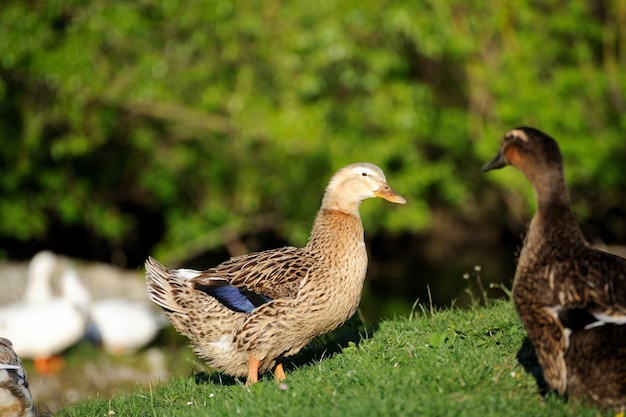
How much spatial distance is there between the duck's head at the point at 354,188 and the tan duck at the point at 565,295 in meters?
1.80

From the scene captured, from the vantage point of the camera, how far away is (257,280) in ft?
20.7

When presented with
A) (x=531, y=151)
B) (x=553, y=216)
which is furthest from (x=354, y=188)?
(x=553, y=216)

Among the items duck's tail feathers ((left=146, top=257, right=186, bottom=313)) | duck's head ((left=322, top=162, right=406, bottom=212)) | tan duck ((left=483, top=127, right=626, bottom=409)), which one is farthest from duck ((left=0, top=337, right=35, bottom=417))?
tan duck ((left=483, top=127, right=626, bottom=409))

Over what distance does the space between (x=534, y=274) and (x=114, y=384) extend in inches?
404

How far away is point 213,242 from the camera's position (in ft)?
63.9

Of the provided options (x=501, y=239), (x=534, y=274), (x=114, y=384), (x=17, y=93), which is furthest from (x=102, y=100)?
(x=534, y=274)

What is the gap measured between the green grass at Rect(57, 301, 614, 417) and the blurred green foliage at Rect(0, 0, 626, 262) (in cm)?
1069

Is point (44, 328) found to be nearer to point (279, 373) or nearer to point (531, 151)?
point (279, 373)

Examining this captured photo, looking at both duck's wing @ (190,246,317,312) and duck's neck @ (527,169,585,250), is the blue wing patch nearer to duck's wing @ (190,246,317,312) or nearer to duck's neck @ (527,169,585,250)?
duck's wing @ (190,246,317,312)

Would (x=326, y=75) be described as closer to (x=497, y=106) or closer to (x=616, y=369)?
(x=497, y=106)

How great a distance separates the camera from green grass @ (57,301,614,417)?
4.74 m

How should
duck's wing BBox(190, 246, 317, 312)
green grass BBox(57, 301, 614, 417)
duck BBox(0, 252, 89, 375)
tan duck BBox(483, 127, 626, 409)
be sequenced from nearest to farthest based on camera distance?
tan duck BBox(483, 127, 626, 409) < green grass BBox(57, 301, 614, 417) < duck's wing BBox(190, 246, 317, 312) < duck BBox(0, 252, 89, 375)

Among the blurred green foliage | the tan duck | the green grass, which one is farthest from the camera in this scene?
the blurred green foliage

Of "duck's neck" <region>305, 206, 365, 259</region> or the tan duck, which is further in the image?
"duck's neck" <region>305, 206, 365, 259</region>
